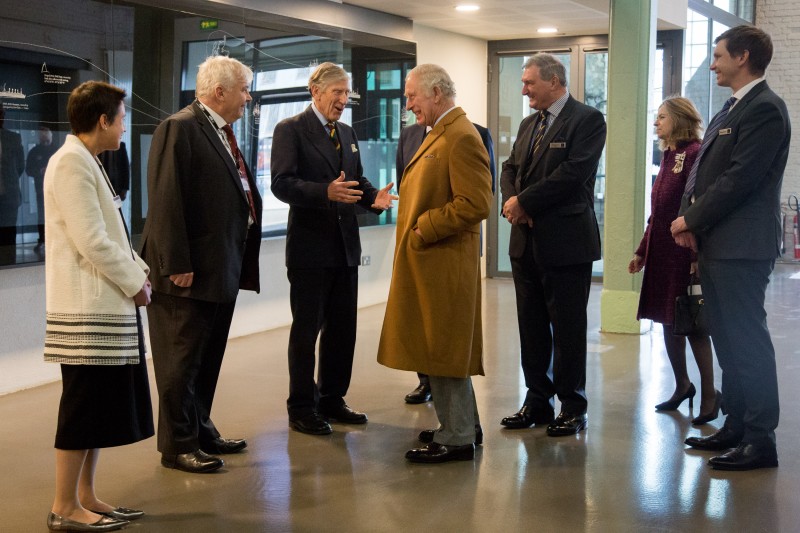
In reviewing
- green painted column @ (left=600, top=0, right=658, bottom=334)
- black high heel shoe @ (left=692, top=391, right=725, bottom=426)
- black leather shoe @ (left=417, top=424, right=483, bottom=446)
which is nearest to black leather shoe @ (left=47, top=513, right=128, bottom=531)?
black leather shoe @ (left=417, top=424, right=483, bottom=446)

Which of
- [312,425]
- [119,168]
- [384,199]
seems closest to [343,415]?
[312,425]

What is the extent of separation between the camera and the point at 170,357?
3.88 meters

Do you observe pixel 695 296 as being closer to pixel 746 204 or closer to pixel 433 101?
pixel 746 204

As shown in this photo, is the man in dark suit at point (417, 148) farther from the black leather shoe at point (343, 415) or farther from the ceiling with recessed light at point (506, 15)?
the ceiling with recessed light at point (506, 15)

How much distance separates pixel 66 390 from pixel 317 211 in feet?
5.57

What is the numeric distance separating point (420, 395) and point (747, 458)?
1.83m

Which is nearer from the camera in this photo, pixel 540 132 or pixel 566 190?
pixel 566 190

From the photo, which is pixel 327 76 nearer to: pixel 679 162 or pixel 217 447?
pixel 217 447

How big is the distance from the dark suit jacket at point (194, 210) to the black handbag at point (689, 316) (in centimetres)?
221

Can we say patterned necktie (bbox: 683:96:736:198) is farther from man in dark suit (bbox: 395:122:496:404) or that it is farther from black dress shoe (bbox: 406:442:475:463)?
black dress shoe (bbox: 406:442:475:463)

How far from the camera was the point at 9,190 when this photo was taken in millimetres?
5340

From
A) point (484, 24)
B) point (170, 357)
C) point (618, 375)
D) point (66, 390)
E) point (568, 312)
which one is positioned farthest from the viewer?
point (484, 24)

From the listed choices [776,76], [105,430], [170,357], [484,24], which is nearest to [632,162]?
[484,24]

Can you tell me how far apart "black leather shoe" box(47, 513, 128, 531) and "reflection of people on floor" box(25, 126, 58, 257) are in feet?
8.57
